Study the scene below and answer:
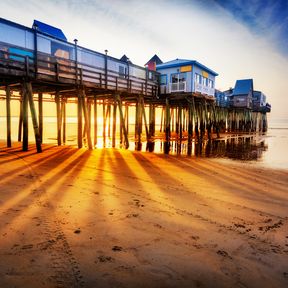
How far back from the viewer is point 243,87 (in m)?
45.3

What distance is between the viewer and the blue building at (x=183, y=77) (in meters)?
21.6

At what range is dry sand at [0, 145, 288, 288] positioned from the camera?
2734 mm

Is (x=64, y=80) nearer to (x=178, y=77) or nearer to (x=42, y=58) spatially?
(x=42, y=58)

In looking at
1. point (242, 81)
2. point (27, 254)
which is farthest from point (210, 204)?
point (242, 81)

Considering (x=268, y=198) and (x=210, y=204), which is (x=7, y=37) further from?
(x=268, y=198)

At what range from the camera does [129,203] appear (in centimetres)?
501

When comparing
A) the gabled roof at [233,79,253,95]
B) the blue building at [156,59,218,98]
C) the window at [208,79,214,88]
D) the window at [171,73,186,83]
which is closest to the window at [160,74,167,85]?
the blue building at [156,59,218,98]

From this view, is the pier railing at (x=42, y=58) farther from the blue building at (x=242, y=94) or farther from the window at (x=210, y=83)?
the blue building at (x=242, y=94)

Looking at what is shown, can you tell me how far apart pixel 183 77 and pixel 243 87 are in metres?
28.2

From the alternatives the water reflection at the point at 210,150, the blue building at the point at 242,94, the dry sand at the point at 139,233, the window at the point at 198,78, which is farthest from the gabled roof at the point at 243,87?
the dry sand at the point at 139,233

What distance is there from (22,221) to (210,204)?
3.66 m

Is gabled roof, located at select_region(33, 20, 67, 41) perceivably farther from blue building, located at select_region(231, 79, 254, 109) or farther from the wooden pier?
blue building, located at select_region(231, 79, 254, 109)

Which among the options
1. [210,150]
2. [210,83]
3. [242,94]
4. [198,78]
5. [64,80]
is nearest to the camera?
[64,80]

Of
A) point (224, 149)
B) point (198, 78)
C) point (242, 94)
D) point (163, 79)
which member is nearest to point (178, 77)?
point (163, 79)
